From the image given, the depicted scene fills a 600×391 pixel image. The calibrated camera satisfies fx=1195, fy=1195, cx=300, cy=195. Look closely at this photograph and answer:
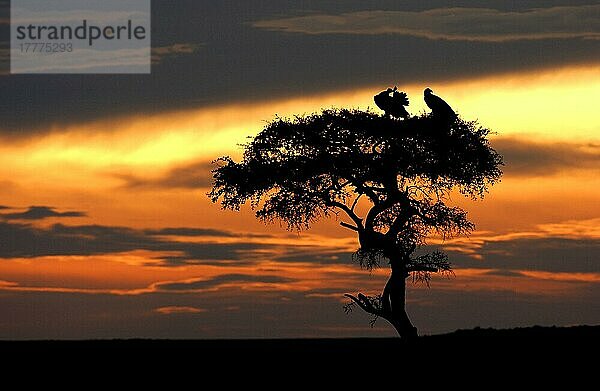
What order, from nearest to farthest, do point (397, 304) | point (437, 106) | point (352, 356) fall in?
point (352, 356)
point (397, 304)
point (437, 106)

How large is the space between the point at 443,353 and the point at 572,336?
24.4ft

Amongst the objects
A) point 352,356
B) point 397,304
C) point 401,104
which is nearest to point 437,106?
point 401,104

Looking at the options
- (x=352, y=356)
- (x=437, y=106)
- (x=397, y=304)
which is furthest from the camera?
(x=437, y=106)

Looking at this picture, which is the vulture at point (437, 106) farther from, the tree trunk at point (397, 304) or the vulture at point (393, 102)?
the tree trunk at point (397, 304)

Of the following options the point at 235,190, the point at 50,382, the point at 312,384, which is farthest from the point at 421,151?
the point at 50,382

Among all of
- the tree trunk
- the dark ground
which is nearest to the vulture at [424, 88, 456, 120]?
the tree trunk

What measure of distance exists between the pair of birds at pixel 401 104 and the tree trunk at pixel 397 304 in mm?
6730

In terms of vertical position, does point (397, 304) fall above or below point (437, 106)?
below

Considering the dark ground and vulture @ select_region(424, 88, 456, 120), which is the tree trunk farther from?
vulture @ select_region(424, 88, 456, 120)

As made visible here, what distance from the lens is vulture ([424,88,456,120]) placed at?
170 feet

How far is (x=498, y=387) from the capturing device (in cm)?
3644

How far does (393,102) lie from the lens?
51.6 metres

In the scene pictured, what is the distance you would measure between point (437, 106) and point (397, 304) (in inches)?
344

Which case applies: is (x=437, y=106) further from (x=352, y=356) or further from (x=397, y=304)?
(x=352, y=356)
